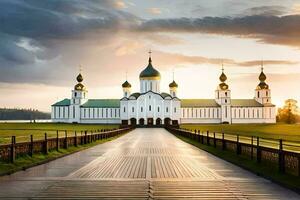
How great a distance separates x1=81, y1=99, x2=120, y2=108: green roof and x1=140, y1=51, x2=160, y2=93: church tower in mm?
16426

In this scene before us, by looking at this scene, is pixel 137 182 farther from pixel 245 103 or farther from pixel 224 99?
pixel 245 103

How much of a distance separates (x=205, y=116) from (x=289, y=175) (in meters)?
141

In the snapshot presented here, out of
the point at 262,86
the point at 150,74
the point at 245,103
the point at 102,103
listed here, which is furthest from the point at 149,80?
the point at 262,86

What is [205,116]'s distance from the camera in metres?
156

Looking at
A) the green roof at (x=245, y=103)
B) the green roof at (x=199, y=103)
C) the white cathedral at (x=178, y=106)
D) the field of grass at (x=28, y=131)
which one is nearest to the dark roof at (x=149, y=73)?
the white cathedral at (x=178, y=106)

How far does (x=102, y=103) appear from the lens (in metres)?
158

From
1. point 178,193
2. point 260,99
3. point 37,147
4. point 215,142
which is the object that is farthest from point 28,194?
point 260,99

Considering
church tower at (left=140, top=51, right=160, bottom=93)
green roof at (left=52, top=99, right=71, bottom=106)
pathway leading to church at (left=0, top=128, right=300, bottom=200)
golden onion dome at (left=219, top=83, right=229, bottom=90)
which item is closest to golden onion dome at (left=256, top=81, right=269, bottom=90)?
golden onion dome at (left=219, top=83, right=229, bottom=90)

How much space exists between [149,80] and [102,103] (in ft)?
76.4

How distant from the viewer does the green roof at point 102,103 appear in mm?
156625

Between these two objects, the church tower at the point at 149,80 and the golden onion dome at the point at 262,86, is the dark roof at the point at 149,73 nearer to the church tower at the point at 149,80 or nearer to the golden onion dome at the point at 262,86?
the church tower at the point at 149,80

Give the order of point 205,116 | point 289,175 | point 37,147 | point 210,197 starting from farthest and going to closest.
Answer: point 205,116 < point 37,147 < point 289,175 < point 210,197

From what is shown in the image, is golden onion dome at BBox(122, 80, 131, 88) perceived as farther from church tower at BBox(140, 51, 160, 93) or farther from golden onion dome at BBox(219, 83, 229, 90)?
golden onion dome at BBox(219, 83, 229, 90)

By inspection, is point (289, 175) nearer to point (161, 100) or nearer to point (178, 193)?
point (178, 193)
